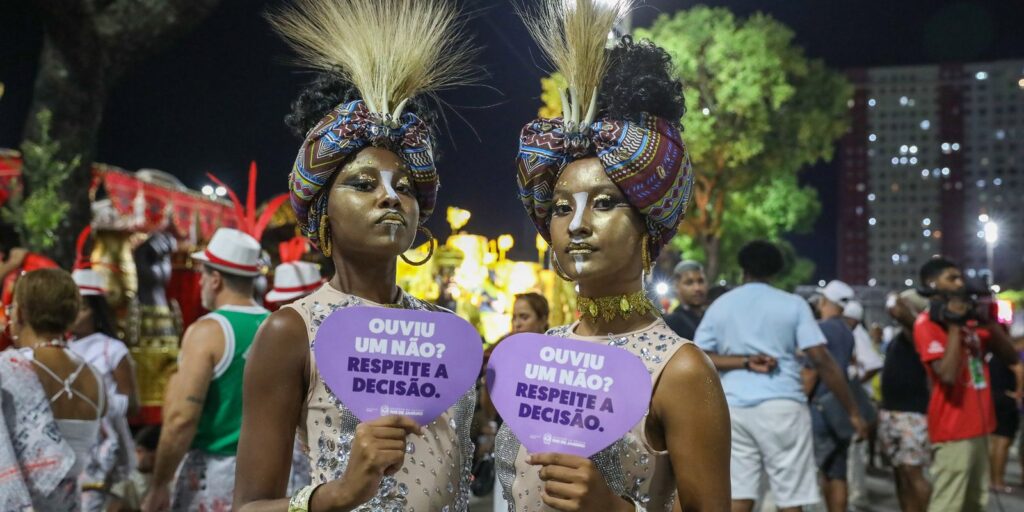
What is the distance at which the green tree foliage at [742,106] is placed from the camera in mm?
28562

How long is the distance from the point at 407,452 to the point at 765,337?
416cm

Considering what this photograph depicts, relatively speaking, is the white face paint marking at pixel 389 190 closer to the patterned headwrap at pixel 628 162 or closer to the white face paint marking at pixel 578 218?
the patterned headwrap at pixel 628 162

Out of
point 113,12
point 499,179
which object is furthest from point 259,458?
point 113,12

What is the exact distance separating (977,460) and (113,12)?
26.8 feet

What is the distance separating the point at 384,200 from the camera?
103 inches

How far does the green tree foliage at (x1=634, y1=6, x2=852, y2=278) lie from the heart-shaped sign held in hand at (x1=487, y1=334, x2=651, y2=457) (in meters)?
26.4

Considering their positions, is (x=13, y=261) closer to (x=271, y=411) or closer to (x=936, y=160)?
(x=271, y=411)

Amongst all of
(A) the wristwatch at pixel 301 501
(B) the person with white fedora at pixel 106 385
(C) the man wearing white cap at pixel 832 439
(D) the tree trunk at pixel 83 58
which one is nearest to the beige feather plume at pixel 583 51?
(A) the wristwatch at pixel 301 501

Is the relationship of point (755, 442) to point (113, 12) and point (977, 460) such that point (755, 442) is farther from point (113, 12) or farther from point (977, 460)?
point (113, 12)

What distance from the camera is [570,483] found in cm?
205

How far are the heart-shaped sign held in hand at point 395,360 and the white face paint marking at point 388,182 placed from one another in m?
0.47

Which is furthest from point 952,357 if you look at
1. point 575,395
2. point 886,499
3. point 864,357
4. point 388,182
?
point 575,395

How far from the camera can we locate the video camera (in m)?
6.59

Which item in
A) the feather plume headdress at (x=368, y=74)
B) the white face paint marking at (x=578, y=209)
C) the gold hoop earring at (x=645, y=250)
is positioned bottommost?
the gold hoop earring at (x=645, y=250)
